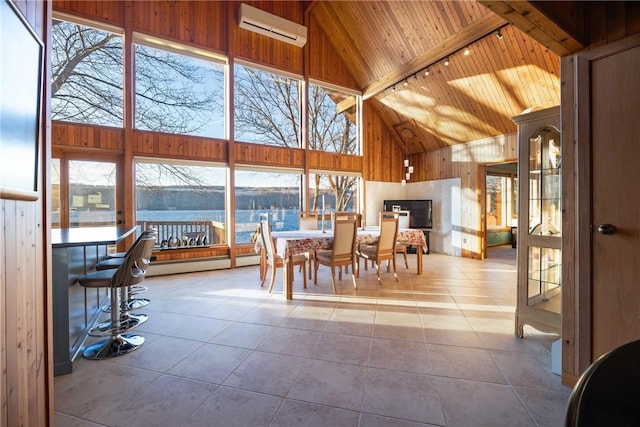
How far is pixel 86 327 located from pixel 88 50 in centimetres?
433

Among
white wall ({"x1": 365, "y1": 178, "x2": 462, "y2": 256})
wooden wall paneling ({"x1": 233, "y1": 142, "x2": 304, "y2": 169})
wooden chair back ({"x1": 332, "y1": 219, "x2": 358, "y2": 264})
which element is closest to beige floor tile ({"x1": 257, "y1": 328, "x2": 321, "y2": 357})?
wooden chair back ({"x1": 332, "y1": 219, "x2": 358, "y2": 264})

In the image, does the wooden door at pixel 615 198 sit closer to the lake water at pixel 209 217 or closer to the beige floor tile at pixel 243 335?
the beige floor tile at pixel 243 335

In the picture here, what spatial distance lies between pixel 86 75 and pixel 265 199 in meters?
3.44

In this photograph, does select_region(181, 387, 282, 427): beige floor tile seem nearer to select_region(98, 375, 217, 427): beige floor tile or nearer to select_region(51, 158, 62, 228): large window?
select_region(98, 375, 217, 427): beige floor tile

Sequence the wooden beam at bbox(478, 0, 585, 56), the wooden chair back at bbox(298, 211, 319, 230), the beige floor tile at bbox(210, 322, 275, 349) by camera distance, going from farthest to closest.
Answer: the wooden chair back at bbox(298, 211, 319, 230), the beige floor tile at bbox(210, 322, 275, 349), the wooden beam at bbox(478, 0, 585, 56)

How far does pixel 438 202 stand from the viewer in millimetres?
6777


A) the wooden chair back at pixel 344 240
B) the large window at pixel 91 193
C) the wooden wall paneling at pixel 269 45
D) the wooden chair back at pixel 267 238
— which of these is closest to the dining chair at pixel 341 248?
the wooden chair back at pixel 344 240

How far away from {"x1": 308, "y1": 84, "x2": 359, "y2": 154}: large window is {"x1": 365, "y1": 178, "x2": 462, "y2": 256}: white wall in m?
1.23

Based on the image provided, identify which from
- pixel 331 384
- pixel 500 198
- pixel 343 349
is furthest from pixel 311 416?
pixel 500 198

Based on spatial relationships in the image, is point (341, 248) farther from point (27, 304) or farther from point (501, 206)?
point (501, 206)

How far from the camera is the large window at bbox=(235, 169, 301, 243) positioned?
18.0 ft

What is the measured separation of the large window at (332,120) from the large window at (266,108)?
1.27ft

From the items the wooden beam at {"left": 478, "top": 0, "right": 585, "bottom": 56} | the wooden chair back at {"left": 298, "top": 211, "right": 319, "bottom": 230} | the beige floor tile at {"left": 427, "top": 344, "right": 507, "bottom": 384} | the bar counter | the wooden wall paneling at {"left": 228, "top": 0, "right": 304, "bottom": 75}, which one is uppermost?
the wooden wall paneling at {"left": 228, "top": 0, "right": 304, "bottom": 75}

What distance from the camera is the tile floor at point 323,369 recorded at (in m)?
1.44
